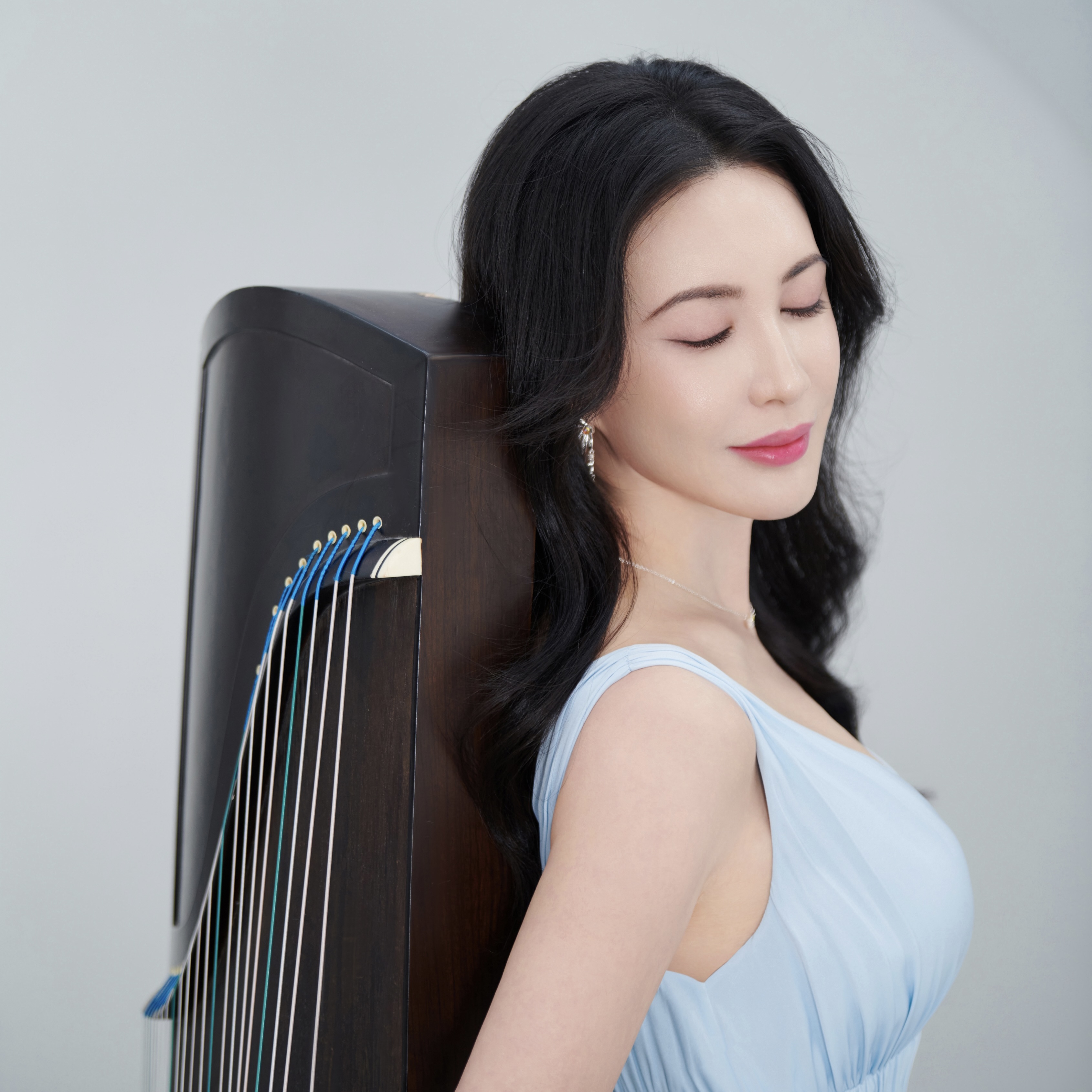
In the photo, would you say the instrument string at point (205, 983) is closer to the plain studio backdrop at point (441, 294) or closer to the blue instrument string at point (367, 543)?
the blue instrument string at point (367, 543)

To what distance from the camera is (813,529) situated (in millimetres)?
1734

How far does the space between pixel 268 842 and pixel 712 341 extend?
0.68 m

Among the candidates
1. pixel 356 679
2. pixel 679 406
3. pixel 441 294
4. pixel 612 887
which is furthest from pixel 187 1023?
pixel 441 294

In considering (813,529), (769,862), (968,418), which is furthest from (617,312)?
(968,418)

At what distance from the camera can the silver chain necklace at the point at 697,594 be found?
1306 millimetres

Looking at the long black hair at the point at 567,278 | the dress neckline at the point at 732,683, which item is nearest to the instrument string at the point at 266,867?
the long black hair at the point at 567,278

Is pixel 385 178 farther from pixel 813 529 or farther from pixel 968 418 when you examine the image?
pixel 968 418

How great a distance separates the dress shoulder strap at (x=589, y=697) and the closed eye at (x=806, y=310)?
374mm

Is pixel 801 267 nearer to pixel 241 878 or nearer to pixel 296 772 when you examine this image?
pixel 296 772

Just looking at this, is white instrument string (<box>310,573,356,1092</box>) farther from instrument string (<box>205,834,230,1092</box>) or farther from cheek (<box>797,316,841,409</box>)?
cheek (<box>797,316,841,409</box>)

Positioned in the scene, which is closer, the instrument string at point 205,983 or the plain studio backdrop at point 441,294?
the instrument string at point 205,983

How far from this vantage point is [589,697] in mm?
1088

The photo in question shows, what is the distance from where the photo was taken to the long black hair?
3.60 feet

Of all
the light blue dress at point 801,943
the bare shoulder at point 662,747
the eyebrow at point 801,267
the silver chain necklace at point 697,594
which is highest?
the eyebrow at point 801,267
